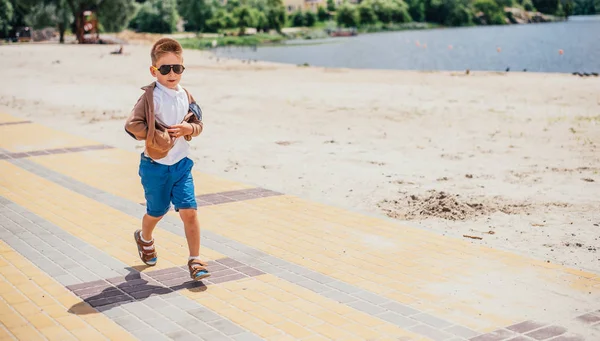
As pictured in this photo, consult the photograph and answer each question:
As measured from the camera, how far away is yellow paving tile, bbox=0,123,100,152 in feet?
39.4

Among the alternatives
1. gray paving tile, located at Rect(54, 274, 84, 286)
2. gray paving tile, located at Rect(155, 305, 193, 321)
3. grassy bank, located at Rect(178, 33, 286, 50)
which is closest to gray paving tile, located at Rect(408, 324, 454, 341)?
gray paving tile, located at Rect(155, 305, 193, 321)

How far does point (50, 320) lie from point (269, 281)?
1618mm

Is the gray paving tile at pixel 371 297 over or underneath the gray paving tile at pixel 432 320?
underneath

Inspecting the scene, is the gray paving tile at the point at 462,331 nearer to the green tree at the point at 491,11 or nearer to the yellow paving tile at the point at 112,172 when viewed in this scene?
the yellow paving tile at the point at 112,172

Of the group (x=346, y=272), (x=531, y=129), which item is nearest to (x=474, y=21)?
(x=531, y=129)

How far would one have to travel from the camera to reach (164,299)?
5.42 m

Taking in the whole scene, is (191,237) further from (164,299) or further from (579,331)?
(579,331)

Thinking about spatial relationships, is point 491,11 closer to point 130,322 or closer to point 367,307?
point 367,307

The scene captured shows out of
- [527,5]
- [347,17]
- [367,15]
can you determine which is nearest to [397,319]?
[347,17]

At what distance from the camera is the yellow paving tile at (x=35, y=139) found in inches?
473

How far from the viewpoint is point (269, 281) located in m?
5.81

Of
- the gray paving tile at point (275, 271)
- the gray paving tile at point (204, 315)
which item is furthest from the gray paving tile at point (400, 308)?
the gray paving tile at point (204, 315)

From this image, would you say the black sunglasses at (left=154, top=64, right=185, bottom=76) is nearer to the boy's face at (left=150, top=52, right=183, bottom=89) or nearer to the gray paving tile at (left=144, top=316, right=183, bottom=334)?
the boy's face at (left=150, top=52, right=183, bottom=89)

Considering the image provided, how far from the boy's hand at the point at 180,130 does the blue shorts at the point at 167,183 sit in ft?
0.91
